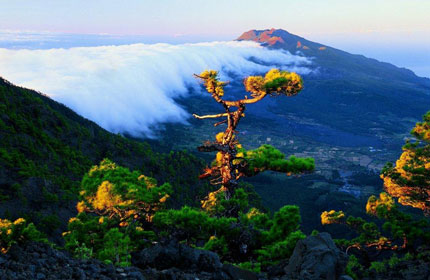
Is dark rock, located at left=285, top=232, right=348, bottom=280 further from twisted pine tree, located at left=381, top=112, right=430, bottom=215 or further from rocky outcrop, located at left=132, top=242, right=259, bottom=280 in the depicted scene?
twisted pine tree, located at left=381, top=112, right=430, bottom=215

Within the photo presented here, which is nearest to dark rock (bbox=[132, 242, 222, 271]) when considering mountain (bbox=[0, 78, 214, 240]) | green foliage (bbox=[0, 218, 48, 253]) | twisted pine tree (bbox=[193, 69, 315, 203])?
twisted pine tree (bbox=[193, 69, 315, 203])

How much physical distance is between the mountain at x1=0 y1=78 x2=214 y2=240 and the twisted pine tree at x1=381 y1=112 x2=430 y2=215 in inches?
1265

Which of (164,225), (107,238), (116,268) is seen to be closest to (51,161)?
(107,238)

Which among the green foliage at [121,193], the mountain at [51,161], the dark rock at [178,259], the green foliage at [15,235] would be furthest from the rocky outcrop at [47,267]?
the mountain at [51,161]

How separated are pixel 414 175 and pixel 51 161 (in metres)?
60.7

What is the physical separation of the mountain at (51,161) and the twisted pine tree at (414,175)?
3212cm

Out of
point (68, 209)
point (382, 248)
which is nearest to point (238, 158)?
point (382, 248)

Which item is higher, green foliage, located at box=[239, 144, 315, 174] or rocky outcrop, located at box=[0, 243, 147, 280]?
green foliage, located at box=[239, 144, 315, 174]

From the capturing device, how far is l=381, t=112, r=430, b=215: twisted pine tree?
2180cm

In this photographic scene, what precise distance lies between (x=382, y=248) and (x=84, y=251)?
21531 mm

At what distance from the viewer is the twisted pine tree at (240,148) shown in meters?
13.8

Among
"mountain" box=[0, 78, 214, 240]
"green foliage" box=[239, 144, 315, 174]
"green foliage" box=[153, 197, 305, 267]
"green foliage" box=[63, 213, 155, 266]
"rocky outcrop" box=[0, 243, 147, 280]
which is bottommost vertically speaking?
"mountain" box=[0, 78, 214, 240]

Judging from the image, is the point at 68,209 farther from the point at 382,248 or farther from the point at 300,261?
the point at 300,261

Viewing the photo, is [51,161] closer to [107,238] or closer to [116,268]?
[107,238]
